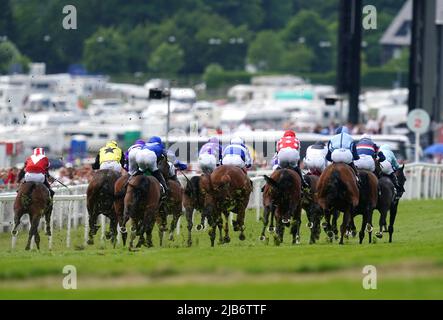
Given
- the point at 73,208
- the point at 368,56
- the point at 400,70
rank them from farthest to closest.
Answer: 1. the point at 368,56
2. the point at 400,70
3. the point at 73,208

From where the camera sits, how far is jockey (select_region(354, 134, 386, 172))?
76.9 feet

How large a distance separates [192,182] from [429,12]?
20841 millimetres

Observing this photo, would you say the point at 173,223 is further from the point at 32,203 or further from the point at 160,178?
the point at 32,203

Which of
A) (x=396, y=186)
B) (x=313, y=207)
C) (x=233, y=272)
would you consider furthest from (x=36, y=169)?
(x=233, y=272)

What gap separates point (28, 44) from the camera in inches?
2876

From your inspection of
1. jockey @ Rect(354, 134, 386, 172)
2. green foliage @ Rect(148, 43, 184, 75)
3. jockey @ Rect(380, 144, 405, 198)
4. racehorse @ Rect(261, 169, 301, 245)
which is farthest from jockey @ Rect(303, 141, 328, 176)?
green foliage @ Rect(148, 43, 184, 75)

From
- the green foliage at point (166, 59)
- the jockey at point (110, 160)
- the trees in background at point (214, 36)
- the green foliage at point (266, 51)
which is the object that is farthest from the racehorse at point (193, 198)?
the green foliage at point (266, 51)

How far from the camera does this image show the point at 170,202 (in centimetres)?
2452

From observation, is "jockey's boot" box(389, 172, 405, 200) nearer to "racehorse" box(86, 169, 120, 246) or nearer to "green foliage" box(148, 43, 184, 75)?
"racehorse" box(86, 169, 120, 246)

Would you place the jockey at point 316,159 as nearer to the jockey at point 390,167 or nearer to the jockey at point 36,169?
the jockey at point 390,167

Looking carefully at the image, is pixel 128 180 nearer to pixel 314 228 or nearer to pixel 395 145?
pixel 314 228

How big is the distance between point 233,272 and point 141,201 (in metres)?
5.90

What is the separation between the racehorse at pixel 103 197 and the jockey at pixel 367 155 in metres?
3.16
